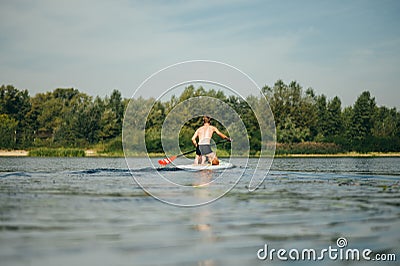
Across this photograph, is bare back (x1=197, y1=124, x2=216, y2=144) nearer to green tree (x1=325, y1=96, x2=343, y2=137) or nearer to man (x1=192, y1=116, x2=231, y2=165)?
man (x1=192, y1=116, x2=231, y2=165)

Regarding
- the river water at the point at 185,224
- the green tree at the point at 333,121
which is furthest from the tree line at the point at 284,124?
the river water at the point at 185,224

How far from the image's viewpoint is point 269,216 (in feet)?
34.4

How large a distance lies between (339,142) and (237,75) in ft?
117

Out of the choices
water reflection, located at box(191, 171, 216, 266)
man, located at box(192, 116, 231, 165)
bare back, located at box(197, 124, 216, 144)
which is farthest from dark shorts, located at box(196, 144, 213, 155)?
water reflection, located at box(191, 171, 216, 266)

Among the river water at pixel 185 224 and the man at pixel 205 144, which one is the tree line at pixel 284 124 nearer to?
the man at pixel 205 144

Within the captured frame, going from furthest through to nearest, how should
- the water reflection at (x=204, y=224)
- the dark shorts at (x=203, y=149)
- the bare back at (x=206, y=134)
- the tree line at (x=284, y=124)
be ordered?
the tree line at (x=284, y=124)
the dark shorts at (x=203, y=149)
the bare back at (x=206, y=134)
the water reflection at (x=204, y=224)

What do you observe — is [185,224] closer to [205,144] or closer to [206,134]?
[206,134]

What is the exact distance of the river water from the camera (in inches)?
289

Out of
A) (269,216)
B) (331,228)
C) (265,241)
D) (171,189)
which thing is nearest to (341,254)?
(265,241)

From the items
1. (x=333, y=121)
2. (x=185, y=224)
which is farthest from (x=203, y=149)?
(x=333, y=121)

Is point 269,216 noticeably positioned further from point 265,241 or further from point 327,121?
point 327,121

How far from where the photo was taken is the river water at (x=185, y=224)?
7328mm

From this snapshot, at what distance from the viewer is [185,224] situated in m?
9.66

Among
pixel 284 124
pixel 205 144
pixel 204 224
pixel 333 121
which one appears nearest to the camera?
pixel 204 224
